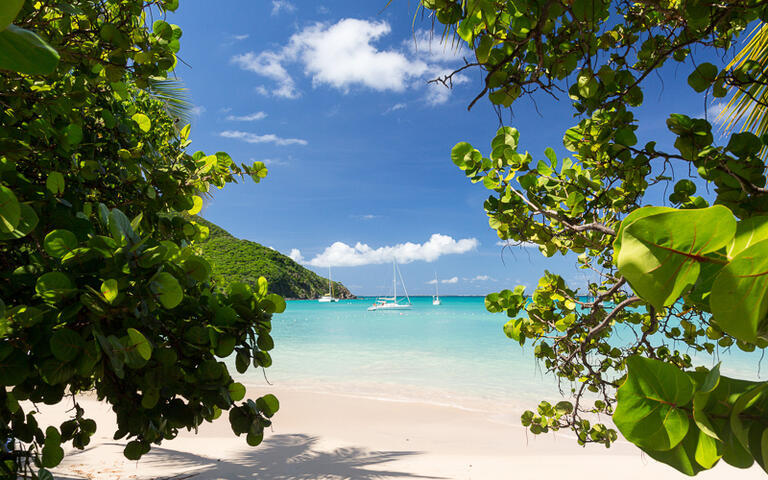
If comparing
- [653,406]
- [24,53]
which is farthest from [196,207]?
[653,406]

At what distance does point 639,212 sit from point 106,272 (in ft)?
3.58

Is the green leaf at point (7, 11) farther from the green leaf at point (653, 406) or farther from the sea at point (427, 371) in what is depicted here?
the sea at point (427, 371)

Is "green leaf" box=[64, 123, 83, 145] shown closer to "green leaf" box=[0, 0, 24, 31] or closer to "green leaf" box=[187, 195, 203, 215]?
"green leaf" box=[187, 195, 203, 215]

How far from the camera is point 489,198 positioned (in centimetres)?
196

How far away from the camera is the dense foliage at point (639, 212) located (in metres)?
0.31

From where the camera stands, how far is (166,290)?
0.93 m

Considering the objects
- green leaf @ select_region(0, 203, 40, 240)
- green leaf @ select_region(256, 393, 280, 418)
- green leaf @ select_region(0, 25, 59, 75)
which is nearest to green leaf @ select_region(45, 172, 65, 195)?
green leaf @ select_region(0, 203, 40, 240)

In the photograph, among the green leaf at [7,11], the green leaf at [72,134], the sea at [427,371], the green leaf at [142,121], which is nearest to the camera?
the green leaf at [7,11]

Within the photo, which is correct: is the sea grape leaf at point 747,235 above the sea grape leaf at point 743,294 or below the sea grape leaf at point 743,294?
above

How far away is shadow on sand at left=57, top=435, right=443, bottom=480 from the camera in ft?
17.1

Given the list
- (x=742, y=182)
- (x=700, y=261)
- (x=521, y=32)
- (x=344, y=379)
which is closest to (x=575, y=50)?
(x=521, y=32)

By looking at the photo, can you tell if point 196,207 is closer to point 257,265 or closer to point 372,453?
point 372,453

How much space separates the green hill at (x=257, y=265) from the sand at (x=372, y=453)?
36670 mm

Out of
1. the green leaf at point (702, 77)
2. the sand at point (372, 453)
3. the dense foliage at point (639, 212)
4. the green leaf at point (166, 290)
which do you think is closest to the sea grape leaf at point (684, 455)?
the dense foliage at point (639, 212)
